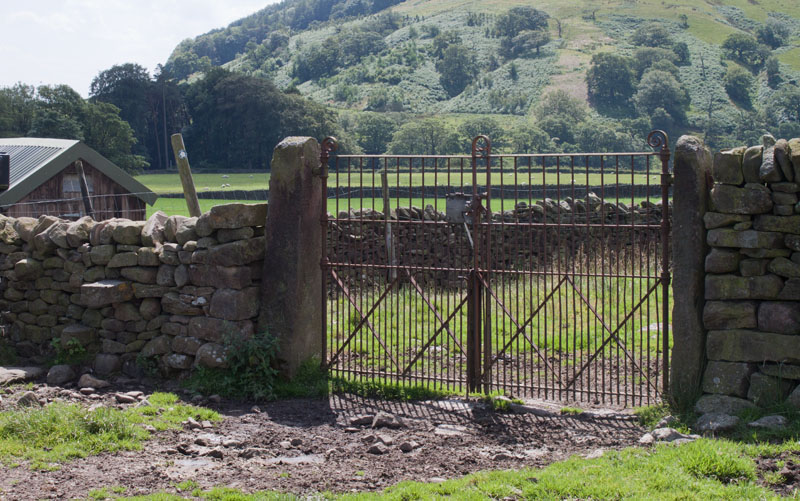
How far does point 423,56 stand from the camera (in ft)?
475

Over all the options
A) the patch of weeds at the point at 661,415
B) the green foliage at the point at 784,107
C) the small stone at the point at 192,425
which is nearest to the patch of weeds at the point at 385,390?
the small stone at the point at 192,425

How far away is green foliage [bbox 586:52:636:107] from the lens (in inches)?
4003

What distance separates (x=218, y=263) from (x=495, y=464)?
401 cm

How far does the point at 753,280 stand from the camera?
6.79 meters

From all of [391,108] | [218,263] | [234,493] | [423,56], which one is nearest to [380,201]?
[218,263]

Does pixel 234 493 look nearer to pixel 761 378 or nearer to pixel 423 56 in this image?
pixel 761 378

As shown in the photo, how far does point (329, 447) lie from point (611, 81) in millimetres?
104961

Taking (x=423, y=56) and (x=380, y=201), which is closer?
(x=380, y=201)

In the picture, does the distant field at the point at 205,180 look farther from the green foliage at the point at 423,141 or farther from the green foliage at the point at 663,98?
the green foliage at the point at 663,98

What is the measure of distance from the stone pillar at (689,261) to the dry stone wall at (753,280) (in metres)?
0.10

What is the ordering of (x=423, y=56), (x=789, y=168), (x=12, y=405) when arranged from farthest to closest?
1. (x=423, y=56)
2. (x=12, y=405)
3. (x=789, y=168)

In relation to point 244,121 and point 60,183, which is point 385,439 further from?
point 244,121

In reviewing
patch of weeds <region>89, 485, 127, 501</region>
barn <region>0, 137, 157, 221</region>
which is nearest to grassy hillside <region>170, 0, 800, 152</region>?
barn <region>0, 137, 157, 221</region>

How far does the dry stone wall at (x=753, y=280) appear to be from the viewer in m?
6.63
